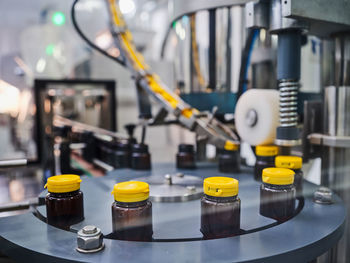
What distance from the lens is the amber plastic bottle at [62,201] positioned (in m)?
0.54

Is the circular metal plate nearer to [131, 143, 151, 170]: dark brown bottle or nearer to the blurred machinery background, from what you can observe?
the blurred machinery background

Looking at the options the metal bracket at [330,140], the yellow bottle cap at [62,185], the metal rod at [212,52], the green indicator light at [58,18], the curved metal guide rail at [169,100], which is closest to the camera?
the yellow bottle cap at [62,185]

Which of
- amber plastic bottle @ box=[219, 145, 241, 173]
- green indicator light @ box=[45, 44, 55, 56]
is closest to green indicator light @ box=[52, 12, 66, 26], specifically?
green indicator light @ box=[45, 44, 55, 56]

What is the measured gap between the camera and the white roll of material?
803 mm

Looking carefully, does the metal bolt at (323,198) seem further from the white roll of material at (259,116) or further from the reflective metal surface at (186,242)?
the white roll of material at (259,116)

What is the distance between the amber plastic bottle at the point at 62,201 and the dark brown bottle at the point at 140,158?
1.46 feet

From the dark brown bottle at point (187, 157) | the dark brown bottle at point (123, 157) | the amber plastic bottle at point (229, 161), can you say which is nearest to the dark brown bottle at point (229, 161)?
the amber plastic bottle at point (229, 161)

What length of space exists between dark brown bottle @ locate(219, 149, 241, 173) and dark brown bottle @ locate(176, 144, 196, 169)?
0.37ft

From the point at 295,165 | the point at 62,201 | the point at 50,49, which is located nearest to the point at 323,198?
the point at 295,165

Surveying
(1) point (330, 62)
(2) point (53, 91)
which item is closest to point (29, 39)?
(2) point (53, 91)

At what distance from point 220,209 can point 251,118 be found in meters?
0.41

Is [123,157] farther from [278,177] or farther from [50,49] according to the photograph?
[50,49]

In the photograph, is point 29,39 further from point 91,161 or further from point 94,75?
point 91,161

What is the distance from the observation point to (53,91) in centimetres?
172
